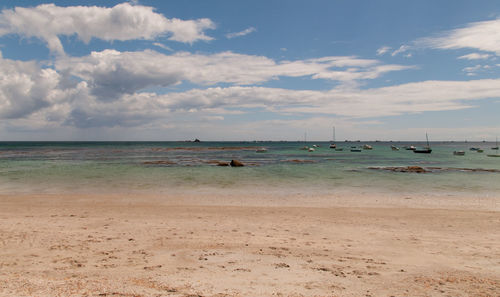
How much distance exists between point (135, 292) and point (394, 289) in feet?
17.2

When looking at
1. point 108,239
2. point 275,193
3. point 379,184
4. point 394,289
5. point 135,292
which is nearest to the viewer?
point 135,292

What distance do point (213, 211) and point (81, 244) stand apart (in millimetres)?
6840

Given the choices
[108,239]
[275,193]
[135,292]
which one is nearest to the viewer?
[135,292]

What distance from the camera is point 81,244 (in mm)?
9500

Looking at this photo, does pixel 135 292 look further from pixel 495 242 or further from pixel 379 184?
pixel 379 184

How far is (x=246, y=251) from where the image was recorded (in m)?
9.08

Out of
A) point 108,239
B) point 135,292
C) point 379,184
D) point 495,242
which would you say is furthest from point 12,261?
point 379,184

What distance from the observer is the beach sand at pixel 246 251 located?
6637mm

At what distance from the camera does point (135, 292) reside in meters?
6.23

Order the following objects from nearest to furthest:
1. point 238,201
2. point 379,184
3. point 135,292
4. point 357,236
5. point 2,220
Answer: point 135,292 < point 357,236 < point 2,220 < point 238,201 < point 379,184

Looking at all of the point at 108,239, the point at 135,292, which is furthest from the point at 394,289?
the point at 108,239

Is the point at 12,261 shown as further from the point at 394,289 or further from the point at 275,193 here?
the point at 275,193

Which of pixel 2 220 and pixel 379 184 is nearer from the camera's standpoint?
pixel 2 220

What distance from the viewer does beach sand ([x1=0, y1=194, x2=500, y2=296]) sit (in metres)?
6.64
